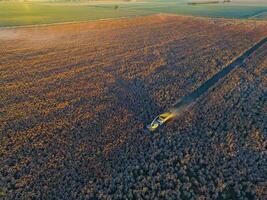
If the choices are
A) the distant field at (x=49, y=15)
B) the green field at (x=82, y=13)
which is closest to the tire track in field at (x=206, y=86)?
the green field at (x=82, y=13)

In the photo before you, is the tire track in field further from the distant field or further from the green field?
the distant field

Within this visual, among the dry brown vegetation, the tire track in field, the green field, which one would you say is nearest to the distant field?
the green field

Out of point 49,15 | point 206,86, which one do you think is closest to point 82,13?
point 49,15

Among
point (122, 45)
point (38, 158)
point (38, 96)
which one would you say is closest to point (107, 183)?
point (38, 158)

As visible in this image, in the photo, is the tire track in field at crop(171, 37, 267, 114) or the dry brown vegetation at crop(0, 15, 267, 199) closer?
the dry brown vegetation at crop(0, 15, 267, 199)

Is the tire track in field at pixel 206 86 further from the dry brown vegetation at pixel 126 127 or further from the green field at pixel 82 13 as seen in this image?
the green field at pixel 82 13

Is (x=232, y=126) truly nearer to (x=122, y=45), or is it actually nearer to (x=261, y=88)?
(x=261, y=88)

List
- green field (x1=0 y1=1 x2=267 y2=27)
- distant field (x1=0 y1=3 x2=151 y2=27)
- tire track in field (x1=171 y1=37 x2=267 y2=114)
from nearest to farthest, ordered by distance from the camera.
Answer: tire track in field (x1=171 y1=37 x2=267 y2=114) → distant field (x1=0 y1=3 x2=151 y2=27) → green field (x1=0 y1=1 x2=267 y2=27)

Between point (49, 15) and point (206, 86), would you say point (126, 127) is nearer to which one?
point (206, 86)

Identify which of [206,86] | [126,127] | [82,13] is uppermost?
[126,127]
